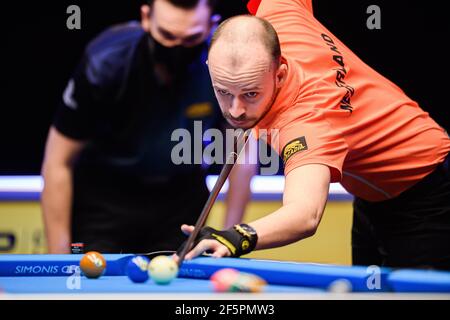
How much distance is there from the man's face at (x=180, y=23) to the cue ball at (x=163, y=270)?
2.22 metres

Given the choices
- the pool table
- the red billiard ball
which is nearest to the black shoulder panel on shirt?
the pool table

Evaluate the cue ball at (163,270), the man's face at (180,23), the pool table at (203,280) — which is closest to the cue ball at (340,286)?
the pool table at (203,280)

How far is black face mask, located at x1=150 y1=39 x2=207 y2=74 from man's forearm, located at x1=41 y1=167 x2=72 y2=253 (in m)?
0.79

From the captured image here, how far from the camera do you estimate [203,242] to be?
8.25 ft

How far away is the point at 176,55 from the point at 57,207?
1051 millimetres

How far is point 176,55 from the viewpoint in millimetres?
4586

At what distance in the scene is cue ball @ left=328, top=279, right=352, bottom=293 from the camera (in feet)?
7.23

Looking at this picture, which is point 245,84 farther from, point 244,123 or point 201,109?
point 201,109

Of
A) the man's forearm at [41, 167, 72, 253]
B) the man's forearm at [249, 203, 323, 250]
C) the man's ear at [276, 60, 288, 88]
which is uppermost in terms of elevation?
the man's ear at [276, 60, 288, 88]

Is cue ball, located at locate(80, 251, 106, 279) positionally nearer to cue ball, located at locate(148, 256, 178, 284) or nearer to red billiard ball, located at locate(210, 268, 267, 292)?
cue ball, located at locate(148, 256, 178, 284)

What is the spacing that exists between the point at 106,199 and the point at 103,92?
589 mm

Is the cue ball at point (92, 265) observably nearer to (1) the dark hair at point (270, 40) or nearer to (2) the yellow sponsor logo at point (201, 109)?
(1) the dark hair at point (270, 40)

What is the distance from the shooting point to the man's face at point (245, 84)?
2676 millimetres
